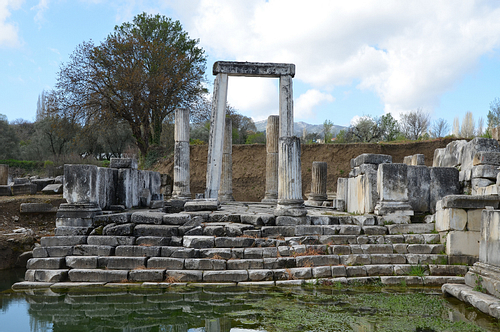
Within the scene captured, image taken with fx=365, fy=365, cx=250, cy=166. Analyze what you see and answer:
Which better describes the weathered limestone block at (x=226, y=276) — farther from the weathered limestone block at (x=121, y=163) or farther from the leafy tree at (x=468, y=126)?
the leafy tree at (x=468, y=126)

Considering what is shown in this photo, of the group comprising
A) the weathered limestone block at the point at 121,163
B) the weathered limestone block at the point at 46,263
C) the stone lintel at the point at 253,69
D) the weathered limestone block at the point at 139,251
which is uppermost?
the stone lintel at the point at 253,69

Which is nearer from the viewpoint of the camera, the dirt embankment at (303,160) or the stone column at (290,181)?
Result: the stone column at (290,181)

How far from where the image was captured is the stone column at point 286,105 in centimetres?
962

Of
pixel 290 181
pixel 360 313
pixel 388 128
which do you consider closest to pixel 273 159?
pixel 290 181

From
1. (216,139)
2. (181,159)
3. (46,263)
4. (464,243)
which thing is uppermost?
(216,139)

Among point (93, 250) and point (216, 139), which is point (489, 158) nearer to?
point (216, 139)

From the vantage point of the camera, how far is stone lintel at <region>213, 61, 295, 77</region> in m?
10.1

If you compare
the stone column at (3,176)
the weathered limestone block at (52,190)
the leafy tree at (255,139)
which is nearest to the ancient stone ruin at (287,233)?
the weathered limestone block at (52,190)

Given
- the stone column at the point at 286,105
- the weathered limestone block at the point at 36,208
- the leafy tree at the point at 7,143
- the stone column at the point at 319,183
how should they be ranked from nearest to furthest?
1. the stone column at the point at 286,105
2. the weathered limestone block at the point at 36,208
3. the stone column at the point at 319,183
4. the leafy tree at the point at 7,143

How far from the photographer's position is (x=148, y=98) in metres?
23.1

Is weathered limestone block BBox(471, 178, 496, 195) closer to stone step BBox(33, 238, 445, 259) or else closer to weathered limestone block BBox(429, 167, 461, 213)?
weathered limestone block BBox(429, 167, 461, 213)

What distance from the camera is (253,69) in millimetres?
10203

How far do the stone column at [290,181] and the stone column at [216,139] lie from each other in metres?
1.92

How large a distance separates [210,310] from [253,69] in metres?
6.74
